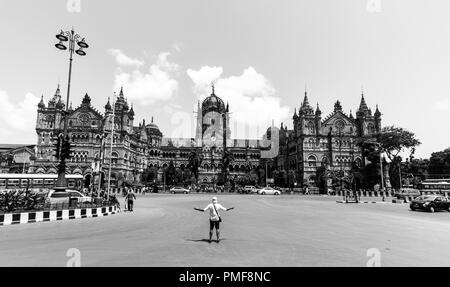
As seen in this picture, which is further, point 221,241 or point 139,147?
point 139,147

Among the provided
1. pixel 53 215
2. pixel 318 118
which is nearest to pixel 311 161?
pixel 318 118

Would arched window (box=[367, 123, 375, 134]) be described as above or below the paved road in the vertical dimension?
above

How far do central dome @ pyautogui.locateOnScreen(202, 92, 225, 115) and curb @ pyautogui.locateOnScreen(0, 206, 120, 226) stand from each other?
300ft

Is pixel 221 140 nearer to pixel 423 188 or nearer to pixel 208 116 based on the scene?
pixel 208 116

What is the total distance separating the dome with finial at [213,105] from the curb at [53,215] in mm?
91479

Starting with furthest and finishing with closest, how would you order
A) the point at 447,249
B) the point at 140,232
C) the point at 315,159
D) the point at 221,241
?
the point at 315,159 < the point at 140,232 < the point at 221,241 < the point at 447,249

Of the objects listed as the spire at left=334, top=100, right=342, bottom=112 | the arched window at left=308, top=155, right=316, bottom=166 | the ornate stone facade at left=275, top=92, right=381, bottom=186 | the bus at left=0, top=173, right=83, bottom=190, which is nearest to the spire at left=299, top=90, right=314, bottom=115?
the ornate stone facade at left=275, top=92, right=381, bottom=186

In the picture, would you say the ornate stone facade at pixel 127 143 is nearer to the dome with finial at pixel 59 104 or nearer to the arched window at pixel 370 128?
the dome with finial at pixel 59 104

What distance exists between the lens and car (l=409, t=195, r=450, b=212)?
890 inches

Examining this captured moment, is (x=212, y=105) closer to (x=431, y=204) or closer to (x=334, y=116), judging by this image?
(x=334, y=116)

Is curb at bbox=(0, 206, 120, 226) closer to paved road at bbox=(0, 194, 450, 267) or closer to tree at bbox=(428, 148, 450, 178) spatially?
paved road at bbox=(0, 194, 450, 267)

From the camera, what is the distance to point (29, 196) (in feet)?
54.1
